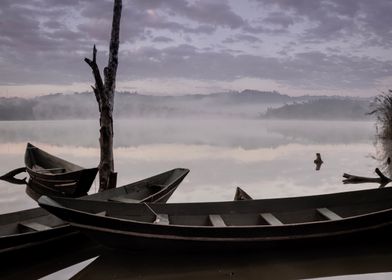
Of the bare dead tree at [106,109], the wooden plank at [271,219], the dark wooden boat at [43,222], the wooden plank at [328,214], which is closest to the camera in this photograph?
the dark wooden boat at [43,222]

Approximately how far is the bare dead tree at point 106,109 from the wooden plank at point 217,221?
173 inches

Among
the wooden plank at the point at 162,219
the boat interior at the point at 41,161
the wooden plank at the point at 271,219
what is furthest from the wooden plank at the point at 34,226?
the boat interior at the point at 41,161

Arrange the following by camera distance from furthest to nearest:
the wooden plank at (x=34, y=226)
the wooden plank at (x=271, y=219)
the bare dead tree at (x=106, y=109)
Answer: the bare dead tree at (x=106, y=109)
the wooden plank at (x=271, y=219)
the wooden plank at (x=34, y=226)

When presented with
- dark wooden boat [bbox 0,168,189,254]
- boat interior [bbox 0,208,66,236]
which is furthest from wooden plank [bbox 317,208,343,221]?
boat interior [bbox 0,208,66,236]

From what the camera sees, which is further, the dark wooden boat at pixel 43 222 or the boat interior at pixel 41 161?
the boat interior at pixel 41 161

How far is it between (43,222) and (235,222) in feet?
11.6

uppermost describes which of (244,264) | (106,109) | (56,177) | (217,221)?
(106,109)

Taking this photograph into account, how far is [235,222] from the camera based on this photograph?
711 centimetres

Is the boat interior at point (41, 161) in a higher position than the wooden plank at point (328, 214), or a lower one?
higher

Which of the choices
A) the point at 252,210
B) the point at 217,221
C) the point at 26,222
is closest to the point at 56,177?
the point at 26,222

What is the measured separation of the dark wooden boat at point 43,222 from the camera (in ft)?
19.4

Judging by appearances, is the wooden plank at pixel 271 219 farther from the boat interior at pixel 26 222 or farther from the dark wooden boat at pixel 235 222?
the boat interior at pixel 26 222

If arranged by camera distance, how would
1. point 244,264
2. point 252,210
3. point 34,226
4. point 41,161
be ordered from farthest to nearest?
point 41,161
point 252,210
point 34,226
point 244,264

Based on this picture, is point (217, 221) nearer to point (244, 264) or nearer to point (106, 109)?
point (244, 264)
